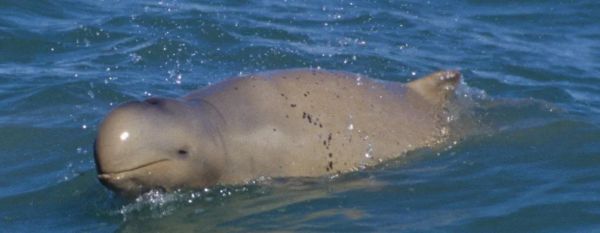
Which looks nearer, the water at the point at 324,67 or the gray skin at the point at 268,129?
the gray skin at the point at 268,129

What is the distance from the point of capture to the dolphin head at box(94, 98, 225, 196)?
10.4 meters

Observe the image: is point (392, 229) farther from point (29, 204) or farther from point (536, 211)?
point (29, 204)

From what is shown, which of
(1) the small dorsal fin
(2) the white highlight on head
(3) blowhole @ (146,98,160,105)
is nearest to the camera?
(2) the white highlight on head

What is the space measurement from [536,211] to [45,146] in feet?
14.4

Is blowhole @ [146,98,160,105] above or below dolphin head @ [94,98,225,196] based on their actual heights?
above

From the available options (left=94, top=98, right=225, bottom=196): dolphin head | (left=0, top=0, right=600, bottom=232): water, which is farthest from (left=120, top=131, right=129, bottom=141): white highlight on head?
(left=0, top=0, right=600, bottom=232): water

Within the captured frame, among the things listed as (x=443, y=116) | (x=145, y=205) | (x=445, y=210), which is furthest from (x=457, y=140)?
(x=145, y=205)

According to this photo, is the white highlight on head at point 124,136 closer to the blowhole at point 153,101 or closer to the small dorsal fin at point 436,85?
the blowhole at point 153,101

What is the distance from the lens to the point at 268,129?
11359 millimetres

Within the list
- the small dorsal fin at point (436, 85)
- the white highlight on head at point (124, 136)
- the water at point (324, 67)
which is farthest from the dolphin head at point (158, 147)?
the small dorsal fin at point (436, 85)

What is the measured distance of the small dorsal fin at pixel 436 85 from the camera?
497 inches

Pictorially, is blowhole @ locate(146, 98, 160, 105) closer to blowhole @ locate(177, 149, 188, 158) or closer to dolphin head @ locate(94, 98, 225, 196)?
dolphin head @ locate(94, 98, 225, 196)

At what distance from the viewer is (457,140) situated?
12570 millimetres

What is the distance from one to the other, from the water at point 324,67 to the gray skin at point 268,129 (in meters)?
0.16
